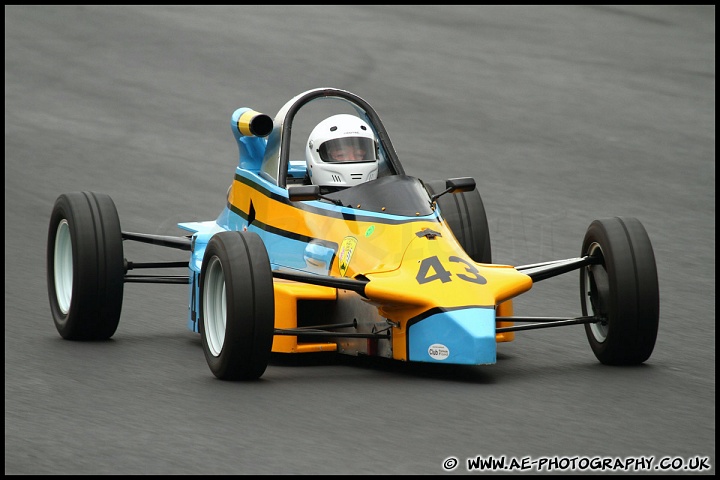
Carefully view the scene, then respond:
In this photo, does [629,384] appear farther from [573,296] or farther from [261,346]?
[573,296]

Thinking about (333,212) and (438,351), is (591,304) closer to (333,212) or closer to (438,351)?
(438,351)

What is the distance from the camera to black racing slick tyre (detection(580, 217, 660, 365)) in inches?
340

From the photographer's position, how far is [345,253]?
9023 millimetres

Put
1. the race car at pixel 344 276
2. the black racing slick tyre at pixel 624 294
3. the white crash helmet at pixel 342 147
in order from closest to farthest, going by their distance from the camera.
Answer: the race car at pixel 344 276 < the black racing slick tyre at pixel 624 294 < the white crash helmet at pixel 342 147

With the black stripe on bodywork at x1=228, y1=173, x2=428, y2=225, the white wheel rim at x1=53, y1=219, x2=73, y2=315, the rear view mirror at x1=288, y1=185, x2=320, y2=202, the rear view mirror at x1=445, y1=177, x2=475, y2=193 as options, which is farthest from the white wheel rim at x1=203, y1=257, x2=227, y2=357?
the white wheel rim at x1=53, y1=219, x2=73, y2=315

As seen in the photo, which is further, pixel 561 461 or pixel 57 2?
pixel 57 2

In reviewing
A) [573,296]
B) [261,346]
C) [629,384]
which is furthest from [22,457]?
[573,296]

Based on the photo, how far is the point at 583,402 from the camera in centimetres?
789

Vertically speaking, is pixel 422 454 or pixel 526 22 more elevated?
pixel 526 22

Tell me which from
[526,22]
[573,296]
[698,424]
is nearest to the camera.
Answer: [698,424]

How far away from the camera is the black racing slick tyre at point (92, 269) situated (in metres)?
9.81

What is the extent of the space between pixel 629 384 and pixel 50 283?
179 inches

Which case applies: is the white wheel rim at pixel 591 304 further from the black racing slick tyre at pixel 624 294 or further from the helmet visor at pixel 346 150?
the helmet visor at pixel 346 150

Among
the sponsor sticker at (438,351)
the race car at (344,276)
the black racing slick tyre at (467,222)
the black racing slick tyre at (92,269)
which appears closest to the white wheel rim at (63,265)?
the race car at (344,276)
